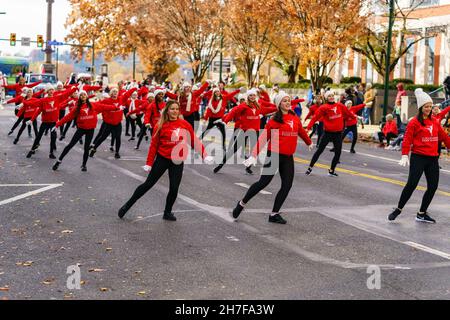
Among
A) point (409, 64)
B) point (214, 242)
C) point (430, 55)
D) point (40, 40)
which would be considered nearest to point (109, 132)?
point (214, 242)

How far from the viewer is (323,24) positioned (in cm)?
3161

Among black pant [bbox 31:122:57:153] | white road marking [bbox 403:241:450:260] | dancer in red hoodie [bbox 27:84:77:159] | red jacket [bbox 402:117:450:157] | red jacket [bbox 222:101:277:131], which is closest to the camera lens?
white road marking [bbox 403:241:450:260]

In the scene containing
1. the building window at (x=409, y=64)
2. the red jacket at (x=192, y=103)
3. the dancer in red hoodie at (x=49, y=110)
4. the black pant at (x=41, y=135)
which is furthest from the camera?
the building window at (x=409, y=64)

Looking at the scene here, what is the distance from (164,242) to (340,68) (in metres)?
49.0

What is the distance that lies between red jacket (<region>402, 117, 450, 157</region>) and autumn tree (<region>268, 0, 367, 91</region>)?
2031 centimetres

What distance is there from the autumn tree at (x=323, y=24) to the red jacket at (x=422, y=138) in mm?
20306

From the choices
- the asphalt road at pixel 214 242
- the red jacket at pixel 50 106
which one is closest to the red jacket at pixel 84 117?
the asphalt road at pixel 214 242

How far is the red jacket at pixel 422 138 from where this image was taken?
1100 centimetres

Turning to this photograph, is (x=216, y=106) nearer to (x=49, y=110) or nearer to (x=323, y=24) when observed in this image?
(x=49, y=110)

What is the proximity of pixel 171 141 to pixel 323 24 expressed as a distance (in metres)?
22.1

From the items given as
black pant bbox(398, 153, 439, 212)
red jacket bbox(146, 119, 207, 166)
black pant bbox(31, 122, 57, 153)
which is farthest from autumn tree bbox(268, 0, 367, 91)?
red jacket bbox(146, 119, 207, 166)

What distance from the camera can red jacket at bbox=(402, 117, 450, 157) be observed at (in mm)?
11000

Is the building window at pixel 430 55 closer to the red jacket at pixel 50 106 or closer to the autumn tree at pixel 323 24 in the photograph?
the autumn tree at pixel 323 24

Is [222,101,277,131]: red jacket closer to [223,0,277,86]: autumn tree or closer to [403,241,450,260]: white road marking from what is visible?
[403,241,450,260]: white road marking
